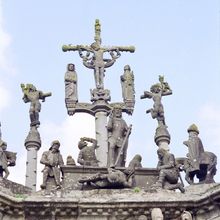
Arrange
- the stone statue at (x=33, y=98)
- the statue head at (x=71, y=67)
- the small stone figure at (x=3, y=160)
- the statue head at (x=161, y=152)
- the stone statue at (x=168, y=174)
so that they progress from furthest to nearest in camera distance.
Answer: the statue head at (x=71, y=67), the stone statue at (x=33, y=98), the statue head at (x=161, y=152), the small stone figure at (x=3, y=160), the stone statue at (x=168, y=174)

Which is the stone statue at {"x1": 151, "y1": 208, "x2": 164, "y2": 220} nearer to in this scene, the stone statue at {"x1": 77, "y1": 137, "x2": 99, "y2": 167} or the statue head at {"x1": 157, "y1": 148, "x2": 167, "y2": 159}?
the statue head at {"x1": 157, "y1": 148, "x2": 167, "y2": 159}

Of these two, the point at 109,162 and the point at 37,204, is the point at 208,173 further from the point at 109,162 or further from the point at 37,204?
the point at 37,204

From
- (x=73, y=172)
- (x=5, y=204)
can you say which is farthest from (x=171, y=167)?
(x=5, y=204)

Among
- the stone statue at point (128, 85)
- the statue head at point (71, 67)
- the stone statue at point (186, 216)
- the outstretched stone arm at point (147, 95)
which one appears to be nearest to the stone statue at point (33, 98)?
the statue head at point (71, 67)

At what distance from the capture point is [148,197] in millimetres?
26297

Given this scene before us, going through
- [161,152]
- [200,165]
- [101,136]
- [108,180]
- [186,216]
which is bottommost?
[186,216]

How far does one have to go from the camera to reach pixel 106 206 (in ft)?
85.4

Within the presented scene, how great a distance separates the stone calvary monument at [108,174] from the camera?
85.3 ft

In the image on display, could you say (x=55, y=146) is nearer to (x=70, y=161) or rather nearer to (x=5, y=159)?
(x=70, y=161)

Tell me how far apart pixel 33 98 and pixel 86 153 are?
9.92 ft

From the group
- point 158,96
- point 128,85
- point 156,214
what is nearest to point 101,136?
point 128,85

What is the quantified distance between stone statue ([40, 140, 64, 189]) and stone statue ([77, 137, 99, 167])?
630mm

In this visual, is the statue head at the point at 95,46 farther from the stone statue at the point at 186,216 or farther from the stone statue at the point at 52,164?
the stone statue at the point at 186,216

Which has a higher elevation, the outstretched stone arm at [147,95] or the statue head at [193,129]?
the outstretched stone arm at [147,95]
